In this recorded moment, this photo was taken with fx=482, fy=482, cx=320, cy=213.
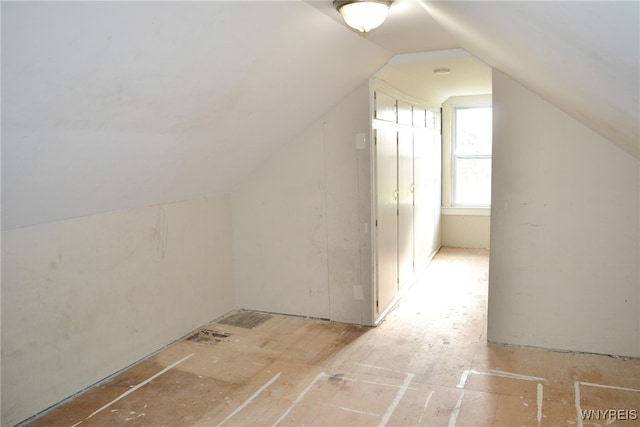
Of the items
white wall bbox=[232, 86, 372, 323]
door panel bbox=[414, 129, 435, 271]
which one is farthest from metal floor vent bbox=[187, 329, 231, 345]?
door panel bbox=[414, 129, 435, 271]

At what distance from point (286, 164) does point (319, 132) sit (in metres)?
0.44

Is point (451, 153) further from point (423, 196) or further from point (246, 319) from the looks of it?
point (246, 319)

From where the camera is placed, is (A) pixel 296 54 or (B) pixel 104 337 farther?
(B) pixel 104 337

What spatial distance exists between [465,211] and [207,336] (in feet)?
15.1

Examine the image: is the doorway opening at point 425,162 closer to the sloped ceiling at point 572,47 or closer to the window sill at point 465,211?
the window sill at point 465,211

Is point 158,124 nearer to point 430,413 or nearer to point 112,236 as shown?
point 112,236

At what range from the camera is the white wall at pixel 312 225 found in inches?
164

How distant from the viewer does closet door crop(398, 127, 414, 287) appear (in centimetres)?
492

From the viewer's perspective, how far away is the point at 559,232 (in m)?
3.54

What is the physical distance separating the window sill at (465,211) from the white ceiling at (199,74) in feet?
12.5

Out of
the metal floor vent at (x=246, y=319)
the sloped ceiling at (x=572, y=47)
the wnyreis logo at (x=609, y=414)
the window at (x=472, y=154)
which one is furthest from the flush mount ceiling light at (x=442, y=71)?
the wnyreis logo at (x=609, y=414)

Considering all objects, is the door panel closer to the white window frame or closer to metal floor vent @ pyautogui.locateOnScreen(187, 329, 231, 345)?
the white window frame

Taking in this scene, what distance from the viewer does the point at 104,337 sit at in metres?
3.33

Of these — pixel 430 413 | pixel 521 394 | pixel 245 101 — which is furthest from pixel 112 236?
pixel 521 394
